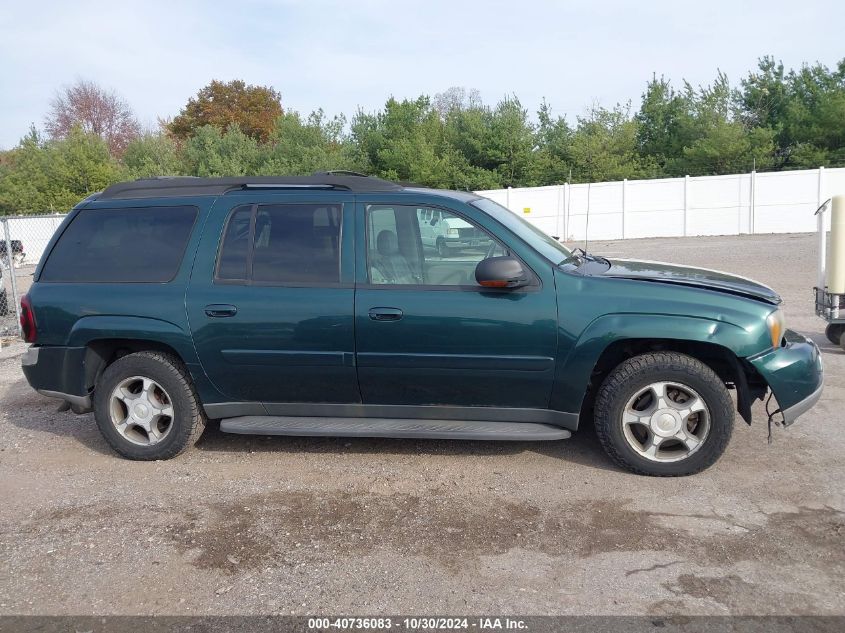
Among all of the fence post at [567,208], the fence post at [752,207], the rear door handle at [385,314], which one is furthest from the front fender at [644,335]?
the fence post at [752,207]

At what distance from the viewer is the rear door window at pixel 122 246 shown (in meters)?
4.90

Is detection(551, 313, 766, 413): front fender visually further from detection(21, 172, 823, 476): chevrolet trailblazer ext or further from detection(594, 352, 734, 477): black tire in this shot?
detection(594, 352, 734, 477): black tire

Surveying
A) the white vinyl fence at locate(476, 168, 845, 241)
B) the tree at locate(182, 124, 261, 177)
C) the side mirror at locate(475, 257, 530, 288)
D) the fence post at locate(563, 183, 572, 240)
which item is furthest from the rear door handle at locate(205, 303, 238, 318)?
the tree at locate(182, 124, 261, 177)

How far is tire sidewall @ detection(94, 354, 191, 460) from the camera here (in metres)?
4.87

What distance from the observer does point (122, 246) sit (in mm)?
4980

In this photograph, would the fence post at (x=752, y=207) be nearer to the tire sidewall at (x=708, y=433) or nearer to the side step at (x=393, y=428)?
the tire sidewall at (x=708, y=433)

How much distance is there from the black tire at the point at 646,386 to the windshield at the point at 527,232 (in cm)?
85

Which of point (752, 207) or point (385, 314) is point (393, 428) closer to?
point (385, 314)

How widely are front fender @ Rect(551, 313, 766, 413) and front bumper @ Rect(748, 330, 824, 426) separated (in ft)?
0.33

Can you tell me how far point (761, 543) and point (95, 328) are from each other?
4.24 m

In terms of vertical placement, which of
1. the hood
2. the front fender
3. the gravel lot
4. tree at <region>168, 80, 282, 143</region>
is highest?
tree at <region>168, 80, 282, 143</region>

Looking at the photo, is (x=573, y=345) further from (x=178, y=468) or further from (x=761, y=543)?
(x=178, y=468)

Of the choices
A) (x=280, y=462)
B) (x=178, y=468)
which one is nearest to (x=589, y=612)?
(x=280, y=462)

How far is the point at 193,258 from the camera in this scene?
483 centimetres
